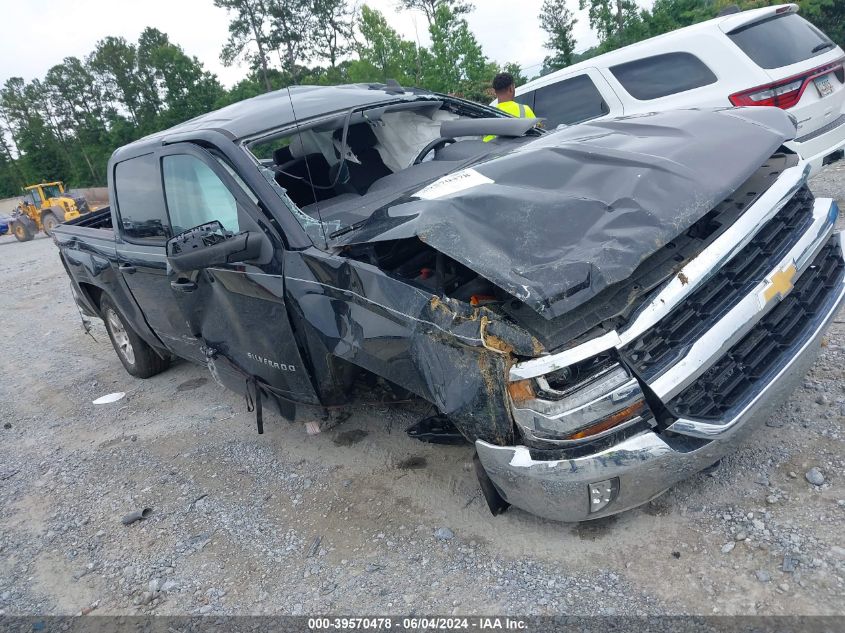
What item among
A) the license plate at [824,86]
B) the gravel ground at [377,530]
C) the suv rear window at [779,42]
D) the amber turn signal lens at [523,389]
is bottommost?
the gravel ground at [377,530]

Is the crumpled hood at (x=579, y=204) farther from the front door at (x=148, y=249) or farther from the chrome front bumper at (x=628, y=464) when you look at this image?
the front door at (x=148, y=249)

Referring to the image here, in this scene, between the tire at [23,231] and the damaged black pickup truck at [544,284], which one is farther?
the tire at [23,231]

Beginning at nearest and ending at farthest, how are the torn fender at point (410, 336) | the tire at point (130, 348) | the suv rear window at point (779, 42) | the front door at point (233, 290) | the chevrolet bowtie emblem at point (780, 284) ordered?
the torn fender at point (410, 336) < the chevrolet bowtie emblem at point (780, 284) < the front door at point (233, 290) < the suv rear window at point (779, 42) < the tire at point (130, 348)

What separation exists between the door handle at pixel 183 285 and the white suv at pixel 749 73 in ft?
14.5

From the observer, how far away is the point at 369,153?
3885 millimetres

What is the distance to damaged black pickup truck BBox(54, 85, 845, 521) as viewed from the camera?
203 centimetres

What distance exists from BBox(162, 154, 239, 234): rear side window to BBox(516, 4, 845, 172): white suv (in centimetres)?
421

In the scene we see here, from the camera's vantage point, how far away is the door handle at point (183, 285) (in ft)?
11.3

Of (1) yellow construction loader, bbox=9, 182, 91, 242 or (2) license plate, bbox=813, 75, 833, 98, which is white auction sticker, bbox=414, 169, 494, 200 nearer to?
(2) license plate, bbox=813, 75, 833, 98

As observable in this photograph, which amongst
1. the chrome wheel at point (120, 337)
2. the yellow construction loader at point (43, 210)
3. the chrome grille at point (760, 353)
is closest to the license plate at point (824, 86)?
the chrome grille at point (760, 353)

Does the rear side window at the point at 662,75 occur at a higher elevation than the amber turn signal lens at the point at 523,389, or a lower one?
higher

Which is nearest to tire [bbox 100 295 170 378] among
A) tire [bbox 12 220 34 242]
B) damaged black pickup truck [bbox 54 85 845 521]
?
damaged black pickup truck [bbox 54 85 845 521]

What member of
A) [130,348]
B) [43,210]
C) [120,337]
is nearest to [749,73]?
[130,348]

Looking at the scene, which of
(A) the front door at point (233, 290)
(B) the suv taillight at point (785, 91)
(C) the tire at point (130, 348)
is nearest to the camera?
(A) the front door at point (233, 290)
